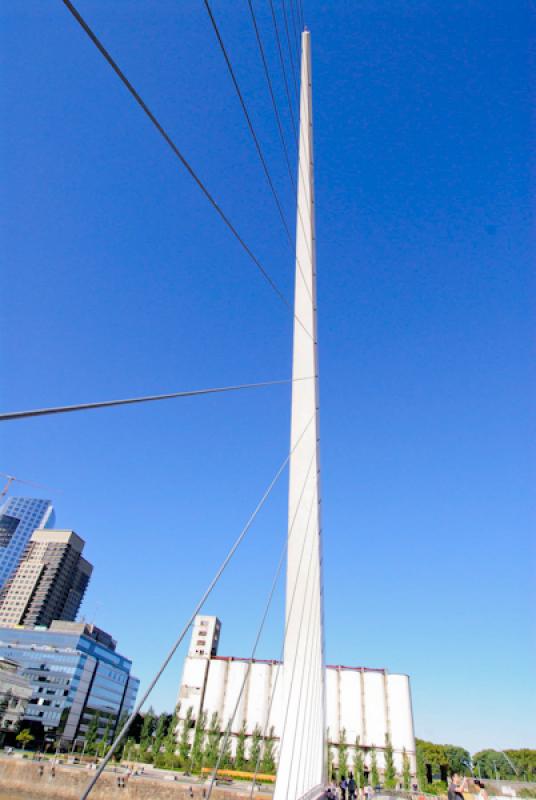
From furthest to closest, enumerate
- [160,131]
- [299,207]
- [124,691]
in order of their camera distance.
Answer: [124,691]
[299,207]
[160,131]

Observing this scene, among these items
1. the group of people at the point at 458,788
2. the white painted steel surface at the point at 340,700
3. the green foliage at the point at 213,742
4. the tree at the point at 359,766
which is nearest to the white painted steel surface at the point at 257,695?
the white painted steel surface at the point at 340,700

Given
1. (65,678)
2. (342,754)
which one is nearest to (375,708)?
(342,754)

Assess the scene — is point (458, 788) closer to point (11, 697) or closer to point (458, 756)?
point (11, 697)

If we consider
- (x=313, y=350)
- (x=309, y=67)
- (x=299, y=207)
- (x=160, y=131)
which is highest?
(x=309, y=67)

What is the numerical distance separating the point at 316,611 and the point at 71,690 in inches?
2122

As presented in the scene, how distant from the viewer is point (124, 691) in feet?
198

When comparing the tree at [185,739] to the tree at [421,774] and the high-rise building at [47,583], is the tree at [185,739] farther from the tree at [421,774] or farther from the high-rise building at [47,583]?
the high-rise building at [47,583]

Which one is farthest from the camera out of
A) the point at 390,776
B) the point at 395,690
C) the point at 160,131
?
the point at 395,690

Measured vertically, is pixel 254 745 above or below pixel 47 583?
below

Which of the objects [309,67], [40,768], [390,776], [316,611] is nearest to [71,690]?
[40,768]

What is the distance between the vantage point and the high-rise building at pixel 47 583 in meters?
77.2

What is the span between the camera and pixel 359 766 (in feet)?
103

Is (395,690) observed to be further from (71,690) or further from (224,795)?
(71,690)

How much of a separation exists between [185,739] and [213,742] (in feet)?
8.92
